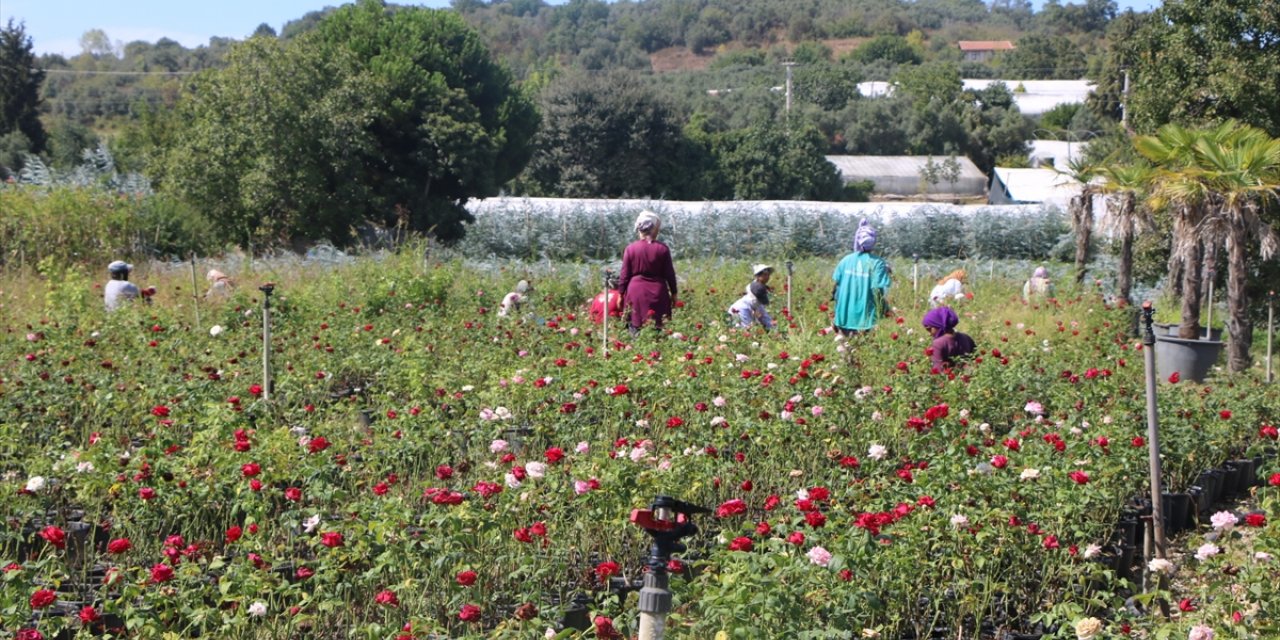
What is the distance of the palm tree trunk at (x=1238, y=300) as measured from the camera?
415 inches

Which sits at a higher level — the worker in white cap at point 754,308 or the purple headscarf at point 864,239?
the purple headscarf at point 864,239

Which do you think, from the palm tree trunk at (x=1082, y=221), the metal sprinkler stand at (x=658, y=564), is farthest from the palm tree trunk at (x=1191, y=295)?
the metal sprinkler stand at (x=658, y=564)

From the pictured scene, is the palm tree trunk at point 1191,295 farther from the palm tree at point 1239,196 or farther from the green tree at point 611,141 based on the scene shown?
the green tree at point 611,141

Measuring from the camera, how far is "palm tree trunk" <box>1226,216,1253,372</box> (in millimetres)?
10539

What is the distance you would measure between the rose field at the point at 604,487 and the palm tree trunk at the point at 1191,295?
2.64 m

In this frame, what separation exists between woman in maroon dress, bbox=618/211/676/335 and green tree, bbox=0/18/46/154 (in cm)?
3933

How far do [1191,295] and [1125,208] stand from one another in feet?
10.5

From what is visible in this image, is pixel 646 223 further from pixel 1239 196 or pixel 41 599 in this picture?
pixel 41 599

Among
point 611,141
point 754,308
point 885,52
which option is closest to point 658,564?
point 754,308

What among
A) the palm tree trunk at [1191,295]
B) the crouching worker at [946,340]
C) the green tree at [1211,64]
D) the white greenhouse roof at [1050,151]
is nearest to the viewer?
the crouching worker at [946,340]

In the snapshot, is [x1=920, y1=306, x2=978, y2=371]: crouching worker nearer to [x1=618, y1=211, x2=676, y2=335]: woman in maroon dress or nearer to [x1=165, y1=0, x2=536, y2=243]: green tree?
[x1=618, y1=211, x2=676, y2=335]: woman in maroon dress

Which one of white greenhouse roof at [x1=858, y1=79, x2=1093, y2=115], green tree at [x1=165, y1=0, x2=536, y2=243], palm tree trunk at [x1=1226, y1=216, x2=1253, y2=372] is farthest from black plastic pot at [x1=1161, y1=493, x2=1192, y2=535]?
white greenhouse roof at [x1=858, y1=79, x2=1093, y2=115]

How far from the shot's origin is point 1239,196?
10.4m

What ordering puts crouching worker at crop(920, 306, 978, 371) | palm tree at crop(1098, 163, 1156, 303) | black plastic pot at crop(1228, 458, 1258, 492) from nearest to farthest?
black plastic pot at crop(1228, 458, 1258, 492) < crouching worker at crop(920, 306, 978, 371) < palm tree at crop(1098, 163, 1156, 303)
